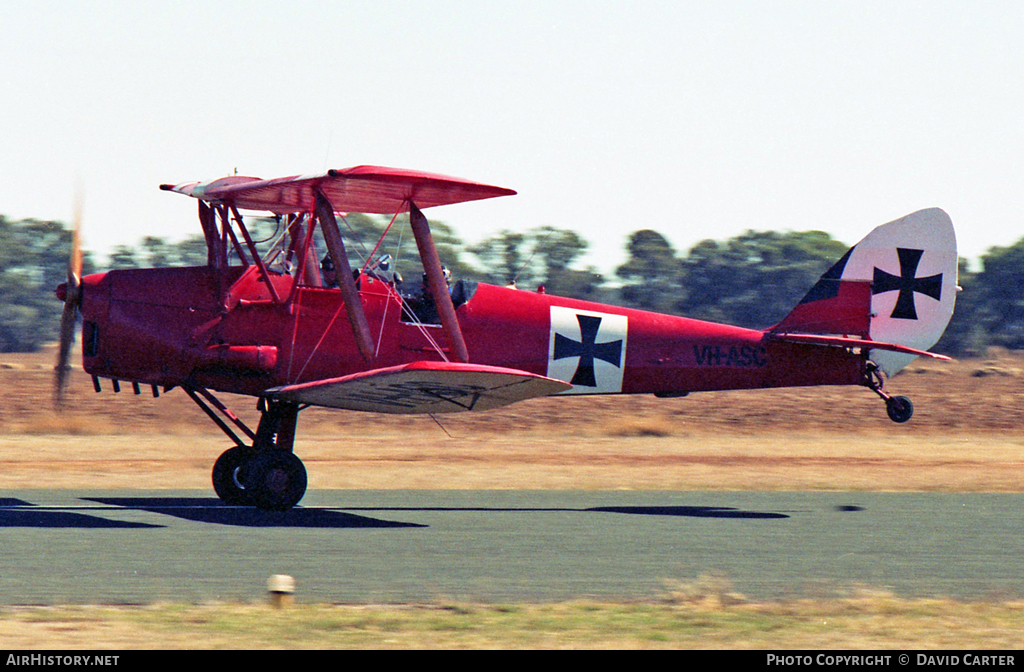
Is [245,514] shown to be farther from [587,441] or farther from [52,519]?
[587,441]

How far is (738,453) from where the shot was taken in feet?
72.0

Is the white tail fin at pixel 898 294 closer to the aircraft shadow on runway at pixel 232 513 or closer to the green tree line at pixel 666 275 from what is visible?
the aircraft shadow on runway at pixel 232 513

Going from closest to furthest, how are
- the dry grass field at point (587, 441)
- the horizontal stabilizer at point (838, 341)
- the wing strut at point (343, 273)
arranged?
the wing strut at point (343, 273), the horizontal stabilizer at point (838, 341), the dry grass field at point (587, 441)

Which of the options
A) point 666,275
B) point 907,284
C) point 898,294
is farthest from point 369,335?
point 666,275

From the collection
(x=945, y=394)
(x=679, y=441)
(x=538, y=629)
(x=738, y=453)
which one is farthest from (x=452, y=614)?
(x=945, y=394)

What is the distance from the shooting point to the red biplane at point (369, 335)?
40.5 ft

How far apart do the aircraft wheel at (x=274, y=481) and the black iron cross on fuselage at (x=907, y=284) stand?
7355 mm

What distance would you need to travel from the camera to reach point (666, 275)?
56.9 metres

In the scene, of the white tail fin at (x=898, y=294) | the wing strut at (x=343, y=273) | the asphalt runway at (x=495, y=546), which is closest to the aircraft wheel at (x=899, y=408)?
the white tail fin at (x=898, y=294)

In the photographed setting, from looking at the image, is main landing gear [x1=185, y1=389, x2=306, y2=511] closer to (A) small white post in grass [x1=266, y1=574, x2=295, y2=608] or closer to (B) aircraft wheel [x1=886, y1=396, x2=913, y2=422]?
(A) small white post in grass [x1=266, y1=574, x2=295, y2=608]

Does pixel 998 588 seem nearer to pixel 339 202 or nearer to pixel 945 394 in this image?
pixel 339 202

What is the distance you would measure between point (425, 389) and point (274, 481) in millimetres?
2031

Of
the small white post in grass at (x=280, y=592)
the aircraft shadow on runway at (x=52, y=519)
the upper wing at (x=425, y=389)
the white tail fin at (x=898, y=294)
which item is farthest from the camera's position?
the white tail fin at (x=898, y=294)

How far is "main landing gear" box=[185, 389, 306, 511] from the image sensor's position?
12.7 metres
